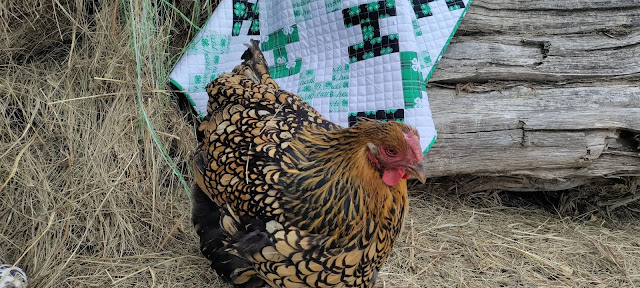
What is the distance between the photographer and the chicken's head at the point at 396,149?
1343mm

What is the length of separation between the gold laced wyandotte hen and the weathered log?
808 mm

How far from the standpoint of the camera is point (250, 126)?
1.72 m

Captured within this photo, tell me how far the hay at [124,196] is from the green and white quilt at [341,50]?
20 cm

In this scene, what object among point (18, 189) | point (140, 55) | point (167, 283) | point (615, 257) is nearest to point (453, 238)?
point (615, 257)

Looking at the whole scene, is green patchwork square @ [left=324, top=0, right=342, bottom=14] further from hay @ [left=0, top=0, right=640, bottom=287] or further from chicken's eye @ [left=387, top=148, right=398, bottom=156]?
chicken's eye @ [left=387, top=148, right=398, bottom=156]

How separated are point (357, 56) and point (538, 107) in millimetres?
858

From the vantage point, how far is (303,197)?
151 cm

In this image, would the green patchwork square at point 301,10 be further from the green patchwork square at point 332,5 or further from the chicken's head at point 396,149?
the chicken's head at point 396,149

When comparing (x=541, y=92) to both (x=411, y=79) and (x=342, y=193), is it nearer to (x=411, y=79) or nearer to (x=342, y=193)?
(x=411, y=79)

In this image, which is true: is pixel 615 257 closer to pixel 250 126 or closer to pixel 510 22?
pixel 510 22

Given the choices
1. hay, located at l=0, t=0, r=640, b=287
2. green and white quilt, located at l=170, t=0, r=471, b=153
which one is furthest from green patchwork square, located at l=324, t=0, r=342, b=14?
hay, located at l=0, t=0, r=640, b=287

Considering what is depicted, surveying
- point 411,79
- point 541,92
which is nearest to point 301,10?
point 411,79

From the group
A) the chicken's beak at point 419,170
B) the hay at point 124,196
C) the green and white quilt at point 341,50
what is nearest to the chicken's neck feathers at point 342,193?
the chicken's beak at point 419,170

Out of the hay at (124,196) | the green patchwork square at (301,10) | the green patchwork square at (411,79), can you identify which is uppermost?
the green patchwork square at (301,10)
